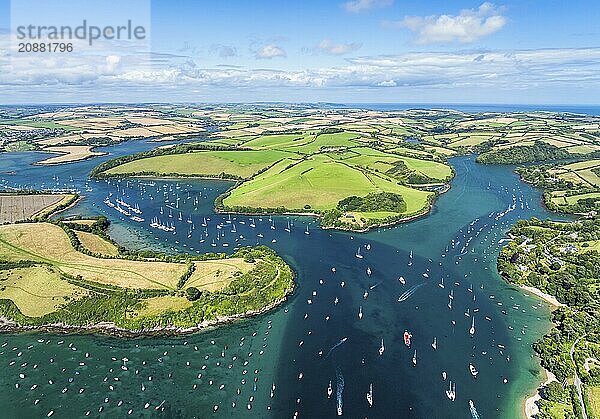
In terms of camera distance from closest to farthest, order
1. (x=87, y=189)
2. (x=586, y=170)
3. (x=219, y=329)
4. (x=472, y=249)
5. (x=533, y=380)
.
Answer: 1. (x=533, y=380)
2. (x=219, y=329)
3. (x=472, y=249)
4. (x=87, y=189)
5. (x=586, y=170)

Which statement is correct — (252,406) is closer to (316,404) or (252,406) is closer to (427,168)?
(316,404)

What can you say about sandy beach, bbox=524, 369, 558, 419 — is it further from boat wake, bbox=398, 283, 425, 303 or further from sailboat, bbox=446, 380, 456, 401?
boat wake, bbox=398, 283, 425, 303

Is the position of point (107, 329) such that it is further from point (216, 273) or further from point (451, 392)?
point (451, 392)

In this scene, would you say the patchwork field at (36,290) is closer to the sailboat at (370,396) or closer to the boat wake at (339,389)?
the boat wake at (339,389)

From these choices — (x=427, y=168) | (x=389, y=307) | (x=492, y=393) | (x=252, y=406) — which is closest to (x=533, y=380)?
(x=492, y=393)

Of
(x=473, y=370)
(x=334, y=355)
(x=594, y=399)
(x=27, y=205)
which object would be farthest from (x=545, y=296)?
A: (x=27, y=205)

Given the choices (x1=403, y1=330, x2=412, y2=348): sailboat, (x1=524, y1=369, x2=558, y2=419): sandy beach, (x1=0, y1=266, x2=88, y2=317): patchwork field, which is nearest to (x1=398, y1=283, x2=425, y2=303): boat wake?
(x1=403, y1=330, x2=412, y2=348): sailboat
